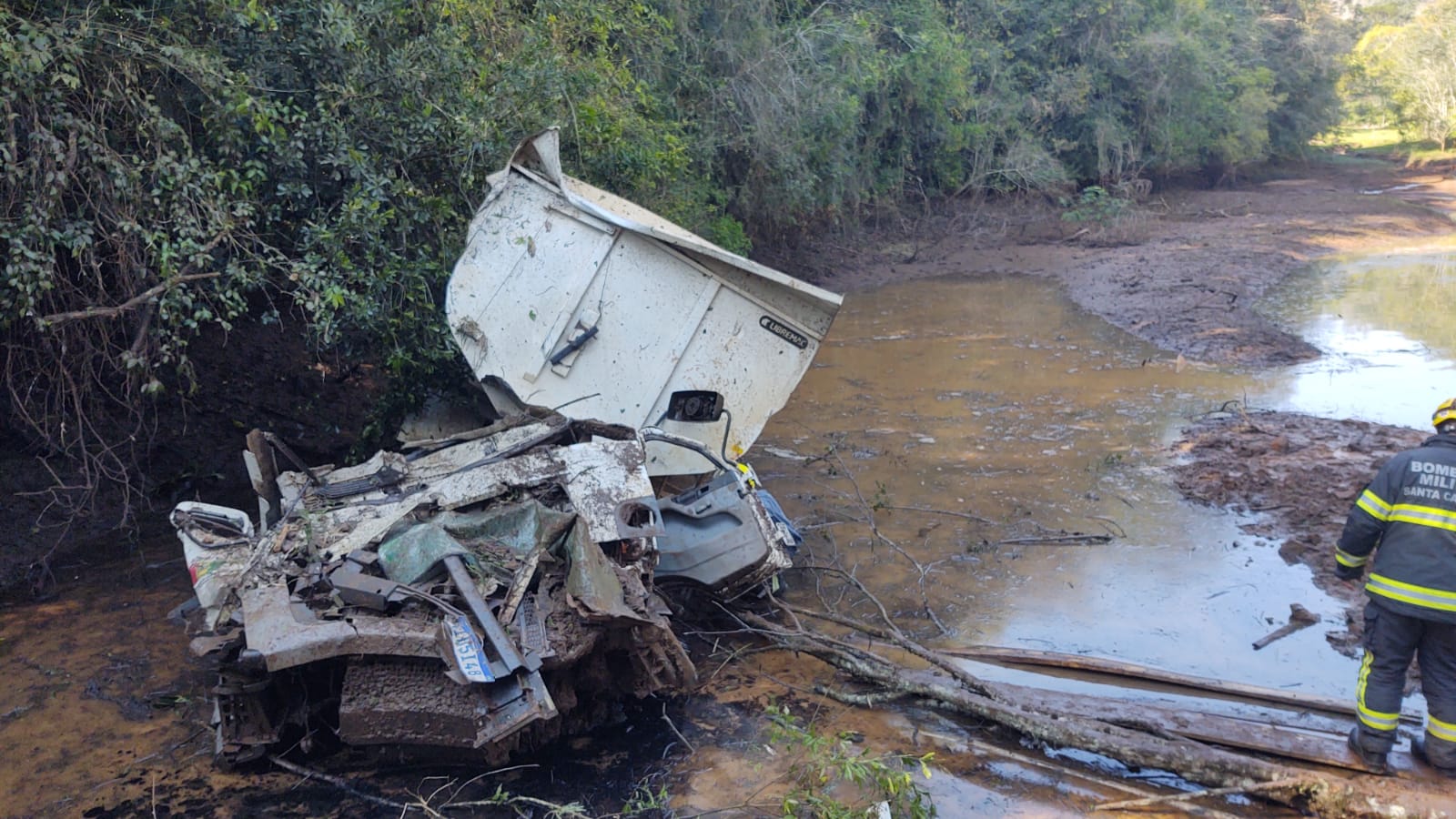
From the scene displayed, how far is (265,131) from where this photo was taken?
21.0 ft

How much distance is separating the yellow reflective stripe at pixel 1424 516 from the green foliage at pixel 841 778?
2.30 metres

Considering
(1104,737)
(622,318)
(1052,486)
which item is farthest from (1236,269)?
(1104,737)

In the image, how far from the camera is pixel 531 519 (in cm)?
482

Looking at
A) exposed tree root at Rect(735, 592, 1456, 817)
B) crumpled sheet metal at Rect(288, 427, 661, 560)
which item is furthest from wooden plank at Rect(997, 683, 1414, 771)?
crumpled sheet metal at Rect(288, 427, 661, 560)

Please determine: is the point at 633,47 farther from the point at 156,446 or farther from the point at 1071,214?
the point at 1071,214

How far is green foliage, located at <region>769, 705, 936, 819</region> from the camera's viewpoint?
3.98 meters

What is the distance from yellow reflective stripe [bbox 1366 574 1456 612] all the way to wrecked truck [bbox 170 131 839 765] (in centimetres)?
270

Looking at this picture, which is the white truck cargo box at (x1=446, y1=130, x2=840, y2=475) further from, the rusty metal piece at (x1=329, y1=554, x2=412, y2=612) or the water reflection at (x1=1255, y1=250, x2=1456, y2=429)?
the water reflection at (x1=1255, y1=250, x2=1456, y2=429)

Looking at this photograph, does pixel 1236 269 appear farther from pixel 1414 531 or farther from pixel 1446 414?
pixel 1414 531

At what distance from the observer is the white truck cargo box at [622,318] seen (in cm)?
649

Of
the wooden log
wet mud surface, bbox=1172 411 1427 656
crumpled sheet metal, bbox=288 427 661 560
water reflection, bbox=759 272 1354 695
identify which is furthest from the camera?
wet mud surface, bbox=1172 411 1427 656

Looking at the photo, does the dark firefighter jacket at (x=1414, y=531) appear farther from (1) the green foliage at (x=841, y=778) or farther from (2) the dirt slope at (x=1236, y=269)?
(1) the green foliage at (x=841, y=778)

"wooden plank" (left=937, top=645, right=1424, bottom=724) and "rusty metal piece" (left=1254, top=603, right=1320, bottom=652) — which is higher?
"wooden plank" (left=937, top=645, right=1424, bottom=724)

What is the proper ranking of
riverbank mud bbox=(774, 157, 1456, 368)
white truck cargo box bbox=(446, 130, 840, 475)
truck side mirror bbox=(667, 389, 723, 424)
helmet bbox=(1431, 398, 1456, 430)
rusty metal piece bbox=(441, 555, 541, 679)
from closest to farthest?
1. rusty metal piece bbox=(441, 555, 541, 679)
2. helmet bbox=(1431, 398, 1456, 430)
3. white truck cargo box bbox=(446, 130, 840, 475)
4. truck side mirror bbox=(667, 389, 723, 424)
5. riverbank mud bbox=(774, 157, 1456, 368)
